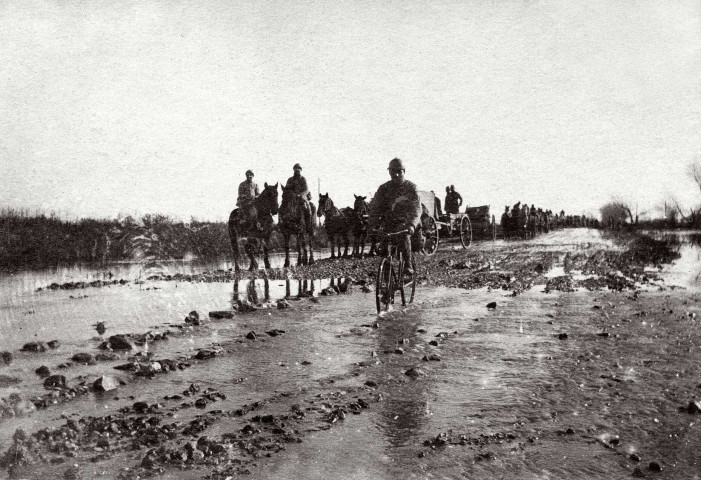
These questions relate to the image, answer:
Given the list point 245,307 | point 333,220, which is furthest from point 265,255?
point 245,307

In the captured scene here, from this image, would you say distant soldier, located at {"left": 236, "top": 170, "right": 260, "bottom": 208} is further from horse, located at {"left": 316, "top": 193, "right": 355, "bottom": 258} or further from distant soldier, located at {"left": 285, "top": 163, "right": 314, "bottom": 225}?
horse, located at {"left": 316, "top": 193, "right": 355, "bottom": 258}

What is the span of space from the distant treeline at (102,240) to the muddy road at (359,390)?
1097cm

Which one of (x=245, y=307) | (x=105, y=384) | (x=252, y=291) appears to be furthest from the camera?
(x=252, y=291)

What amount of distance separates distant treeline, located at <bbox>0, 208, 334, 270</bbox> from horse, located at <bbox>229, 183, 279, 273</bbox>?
7.00 m

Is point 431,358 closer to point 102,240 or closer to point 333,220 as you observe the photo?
point 333,220

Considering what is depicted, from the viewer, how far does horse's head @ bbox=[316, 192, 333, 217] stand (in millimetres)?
21359

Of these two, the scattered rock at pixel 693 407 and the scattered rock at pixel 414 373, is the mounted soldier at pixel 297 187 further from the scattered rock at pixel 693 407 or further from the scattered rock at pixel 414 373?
the scattered rock at pixel 693 407

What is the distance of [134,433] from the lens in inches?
134

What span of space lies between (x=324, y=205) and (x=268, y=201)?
507cm

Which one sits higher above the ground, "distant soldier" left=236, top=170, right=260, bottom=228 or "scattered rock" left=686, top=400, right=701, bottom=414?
"distant soldier" left=236, top=170, right=260, bottom=228

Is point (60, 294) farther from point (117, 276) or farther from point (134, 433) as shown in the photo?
point (134, 433)

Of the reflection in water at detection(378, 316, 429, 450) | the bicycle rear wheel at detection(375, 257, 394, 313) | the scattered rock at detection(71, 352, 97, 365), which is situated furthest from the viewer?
the bicycle rear wheel at detection(375, 257, 394, 313)

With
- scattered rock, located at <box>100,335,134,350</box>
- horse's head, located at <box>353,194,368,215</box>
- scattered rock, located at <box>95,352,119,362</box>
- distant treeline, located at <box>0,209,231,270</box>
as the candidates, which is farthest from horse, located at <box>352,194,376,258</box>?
scattered rock, located at <box>95,352,119,362</box>

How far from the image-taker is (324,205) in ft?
70.8
